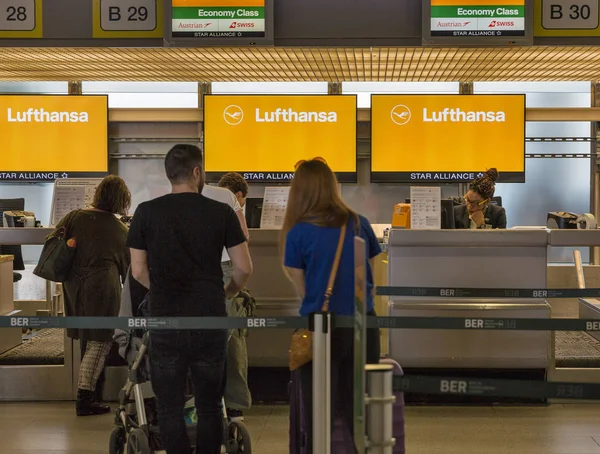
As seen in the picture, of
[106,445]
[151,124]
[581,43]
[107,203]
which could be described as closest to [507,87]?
[581,43]

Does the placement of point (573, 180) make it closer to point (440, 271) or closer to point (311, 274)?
point (440, 271)

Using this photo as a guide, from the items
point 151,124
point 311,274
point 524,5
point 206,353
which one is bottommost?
point 206,353

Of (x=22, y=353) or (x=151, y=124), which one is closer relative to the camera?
(x=22, y=353)

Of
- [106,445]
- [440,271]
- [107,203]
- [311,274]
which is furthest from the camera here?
[440,271]

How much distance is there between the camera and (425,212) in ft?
18.6

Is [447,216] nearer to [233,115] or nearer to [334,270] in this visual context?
[334,270]

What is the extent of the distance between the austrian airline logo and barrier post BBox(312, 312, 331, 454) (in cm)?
639

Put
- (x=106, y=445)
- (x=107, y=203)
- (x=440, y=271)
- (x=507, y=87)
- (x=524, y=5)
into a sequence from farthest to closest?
(x=507, y=87) → (x=524, y=5) → (x=440, y=271) → (x=107, y=203) → (x=106, y=445)

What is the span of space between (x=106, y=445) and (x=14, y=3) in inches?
156

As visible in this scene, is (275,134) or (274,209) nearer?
(274,209)

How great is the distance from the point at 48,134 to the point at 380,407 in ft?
25.3

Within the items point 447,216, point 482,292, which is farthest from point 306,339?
point 447,216

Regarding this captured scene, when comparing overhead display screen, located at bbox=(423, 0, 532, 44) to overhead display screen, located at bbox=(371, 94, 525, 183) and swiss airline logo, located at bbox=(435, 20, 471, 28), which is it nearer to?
swiss airline logo, located at bbox=(435, 20, 471, 28)

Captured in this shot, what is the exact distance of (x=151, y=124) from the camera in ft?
32.8
